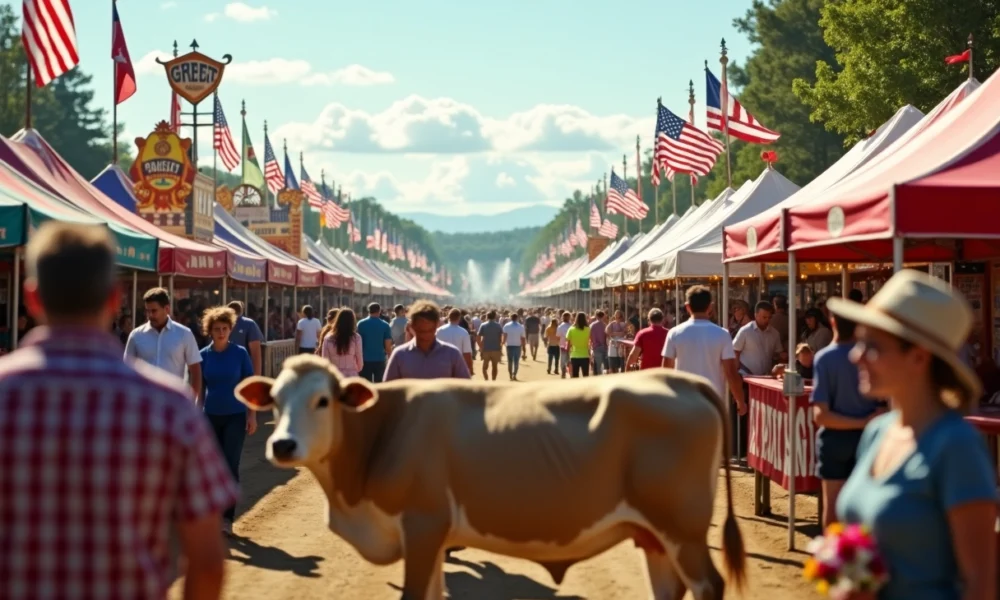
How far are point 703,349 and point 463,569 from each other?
3240 millimetres

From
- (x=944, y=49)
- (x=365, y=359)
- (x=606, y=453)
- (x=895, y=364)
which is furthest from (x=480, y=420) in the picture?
(x=944, y=49)

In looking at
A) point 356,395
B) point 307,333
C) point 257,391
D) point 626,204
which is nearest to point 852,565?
point 356,395

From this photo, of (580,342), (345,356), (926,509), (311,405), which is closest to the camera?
(926,509)

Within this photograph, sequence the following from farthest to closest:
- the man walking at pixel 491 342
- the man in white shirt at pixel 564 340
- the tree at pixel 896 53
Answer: the man in white shirt at pixel 564 340, the tree at pixel 896 53, the man walking at pixel 491 342

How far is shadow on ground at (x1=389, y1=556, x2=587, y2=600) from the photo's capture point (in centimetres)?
845

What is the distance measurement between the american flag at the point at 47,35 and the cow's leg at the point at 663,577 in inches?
578

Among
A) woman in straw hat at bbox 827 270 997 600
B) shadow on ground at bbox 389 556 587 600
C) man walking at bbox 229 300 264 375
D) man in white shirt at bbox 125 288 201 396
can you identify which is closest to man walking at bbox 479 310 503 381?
man walking at bbox 229 300 264 375

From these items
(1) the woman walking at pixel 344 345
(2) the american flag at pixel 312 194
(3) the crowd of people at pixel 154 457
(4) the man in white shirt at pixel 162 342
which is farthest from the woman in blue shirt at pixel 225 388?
(2) the american flag at pixel 312 194

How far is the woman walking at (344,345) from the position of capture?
47.0ft

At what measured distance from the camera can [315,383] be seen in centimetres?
623

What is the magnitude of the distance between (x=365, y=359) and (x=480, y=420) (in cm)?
1127

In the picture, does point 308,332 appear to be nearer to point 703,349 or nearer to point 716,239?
point 716,239

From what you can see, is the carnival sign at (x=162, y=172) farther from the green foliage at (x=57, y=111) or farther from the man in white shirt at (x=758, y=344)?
the green foliage at (x=57, y=111)

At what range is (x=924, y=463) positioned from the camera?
10.6 feet
